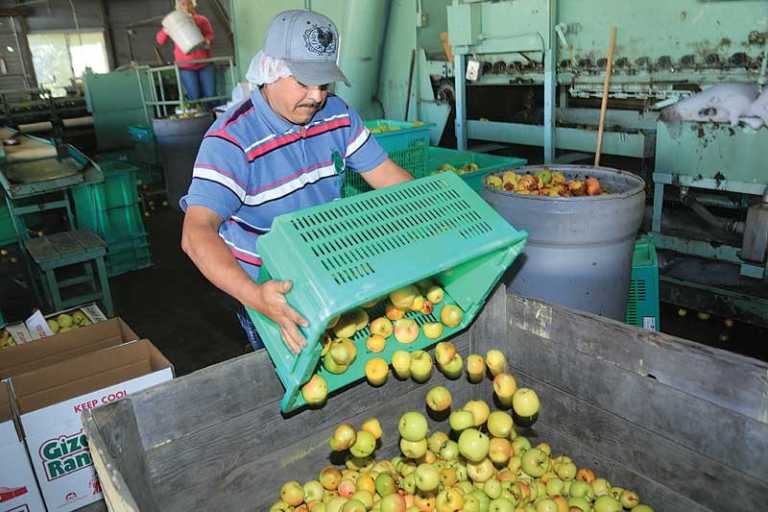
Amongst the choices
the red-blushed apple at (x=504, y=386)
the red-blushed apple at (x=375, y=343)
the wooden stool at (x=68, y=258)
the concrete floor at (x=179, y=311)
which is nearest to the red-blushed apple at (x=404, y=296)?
the red-blushed apple at (x=375, y=343)

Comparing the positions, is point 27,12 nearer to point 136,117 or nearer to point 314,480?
point 136,117

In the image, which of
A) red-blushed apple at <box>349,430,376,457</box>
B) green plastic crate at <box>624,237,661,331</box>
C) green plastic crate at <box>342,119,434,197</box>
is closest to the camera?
red-blushed apple at <box>349,430,376,457</box>

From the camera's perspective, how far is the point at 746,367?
138cm

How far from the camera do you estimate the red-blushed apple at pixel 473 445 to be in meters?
1.71

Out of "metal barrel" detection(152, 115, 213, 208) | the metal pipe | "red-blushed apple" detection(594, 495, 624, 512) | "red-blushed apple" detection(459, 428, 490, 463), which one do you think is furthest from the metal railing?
"red-blushed apple" detection(594, 495, 624, 512)

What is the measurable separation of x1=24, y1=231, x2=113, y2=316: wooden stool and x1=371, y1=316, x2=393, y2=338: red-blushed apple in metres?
2.92

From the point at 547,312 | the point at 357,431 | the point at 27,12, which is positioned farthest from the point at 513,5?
the point at 27,12

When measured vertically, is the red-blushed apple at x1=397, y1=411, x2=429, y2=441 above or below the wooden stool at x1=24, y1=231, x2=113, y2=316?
above

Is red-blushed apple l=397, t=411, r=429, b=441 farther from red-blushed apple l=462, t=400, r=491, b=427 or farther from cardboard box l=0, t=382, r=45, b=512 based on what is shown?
cardboard box l=0, t=382, r=45, b=512

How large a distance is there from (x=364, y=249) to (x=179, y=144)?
19.9 feet

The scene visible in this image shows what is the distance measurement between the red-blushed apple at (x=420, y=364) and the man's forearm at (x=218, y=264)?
0.56m

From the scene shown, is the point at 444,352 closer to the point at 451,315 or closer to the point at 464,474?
the point at 451,315

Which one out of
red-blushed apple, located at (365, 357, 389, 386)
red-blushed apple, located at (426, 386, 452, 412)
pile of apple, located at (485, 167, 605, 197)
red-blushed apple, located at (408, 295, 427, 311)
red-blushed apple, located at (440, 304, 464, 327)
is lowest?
red-blushed apple, located at (426, 386, 452, 412)

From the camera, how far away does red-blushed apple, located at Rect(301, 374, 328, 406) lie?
62.6 inches
